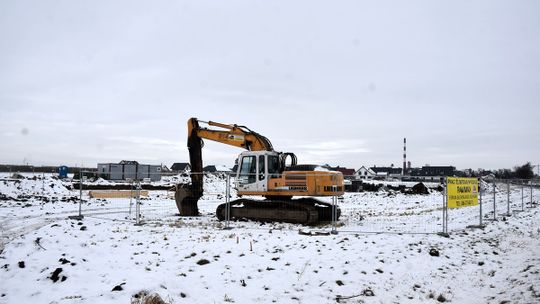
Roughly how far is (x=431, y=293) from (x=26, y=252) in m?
8.73

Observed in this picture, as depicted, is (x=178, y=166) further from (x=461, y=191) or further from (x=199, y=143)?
(x=461, y=191)

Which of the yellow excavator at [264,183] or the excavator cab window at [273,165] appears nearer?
the yellow excavator at [264,183]

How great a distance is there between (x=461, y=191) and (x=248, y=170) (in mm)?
7747

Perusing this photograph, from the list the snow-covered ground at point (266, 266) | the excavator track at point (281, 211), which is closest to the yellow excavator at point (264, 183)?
the excavator track at point (281, 211)

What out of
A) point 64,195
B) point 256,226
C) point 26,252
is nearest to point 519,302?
point 256,226

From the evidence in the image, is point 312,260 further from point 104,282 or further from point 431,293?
point 104,282

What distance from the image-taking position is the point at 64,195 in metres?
29.0

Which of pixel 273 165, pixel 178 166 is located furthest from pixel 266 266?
pixel 178 166

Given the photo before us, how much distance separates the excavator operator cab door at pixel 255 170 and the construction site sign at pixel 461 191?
6.58m

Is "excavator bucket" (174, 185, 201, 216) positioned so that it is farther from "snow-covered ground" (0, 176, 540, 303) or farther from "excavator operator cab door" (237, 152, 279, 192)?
"snow-covered ground" (0, 176, 540, 303)

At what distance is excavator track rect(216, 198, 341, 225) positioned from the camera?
15.5 m

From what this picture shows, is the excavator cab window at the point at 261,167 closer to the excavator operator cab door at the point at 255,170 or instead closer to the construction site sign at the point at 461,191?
the excavator operator cab door at the point at 255,170

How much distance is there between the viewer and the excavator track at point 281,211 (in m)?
15.5

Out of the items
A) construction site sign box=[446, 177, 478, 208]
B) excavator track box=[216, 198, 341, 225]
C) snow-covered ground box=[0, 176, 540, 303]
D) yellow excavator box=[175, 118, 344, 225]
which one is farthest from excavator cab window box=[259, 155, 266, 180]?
construction site sign box=[446, 177, 478, 208]
